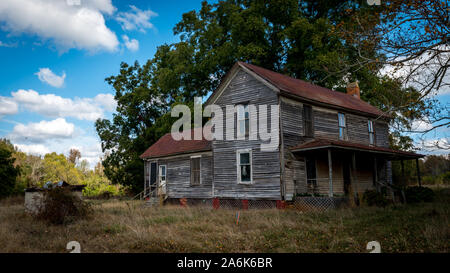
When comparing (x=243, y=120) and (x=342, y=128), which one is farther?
(x=342, y=128)

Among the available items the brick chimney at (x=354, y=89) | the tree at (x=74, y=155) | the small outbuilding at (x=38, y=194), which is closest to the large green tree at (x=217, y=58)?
the brick chimney at (x=354, y=89)

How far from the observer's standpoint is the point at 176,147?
73.1 ft

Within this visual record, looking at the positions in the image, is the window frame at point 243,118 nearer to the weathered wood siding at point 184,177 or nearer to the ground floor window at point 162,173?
the weathered wood siding at point 184,177

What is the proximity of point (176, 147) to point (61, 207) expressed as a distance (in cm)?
1103

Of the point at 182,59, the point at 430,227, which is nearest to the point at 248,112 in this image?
the point at 430,227

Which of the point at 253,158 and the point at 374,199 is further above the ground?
the point at 253,158

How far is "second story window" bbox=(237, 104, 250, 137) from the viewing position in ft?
54.4

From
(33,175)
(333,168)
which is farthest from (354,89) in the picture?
(33,175)

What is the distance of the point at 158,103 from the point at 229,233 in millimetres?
27382

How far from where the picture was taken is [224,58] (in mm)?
26406

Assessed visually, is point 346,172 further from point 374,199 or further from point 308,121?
point 308,121

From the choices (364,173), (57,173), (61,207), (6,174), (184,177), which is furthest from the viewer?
(57,173)

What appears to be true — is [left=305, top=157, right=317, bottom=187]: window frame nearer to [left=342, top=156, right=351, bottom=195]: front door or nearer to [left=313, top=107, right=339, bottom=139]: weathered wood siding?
[left=313, top=107, right=339, bottom=139]: weathered wood siding

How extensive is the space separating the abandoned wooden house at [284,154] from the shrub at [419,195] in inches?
56.8
